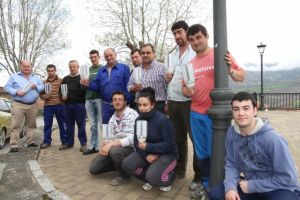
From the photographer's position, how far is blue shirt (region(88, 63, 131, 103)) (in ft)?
19.3

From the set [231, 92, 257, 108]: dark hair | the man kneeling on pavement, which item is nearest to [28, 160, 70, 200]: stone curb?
the man kneeling on pavement

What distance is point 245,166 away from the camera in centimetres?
307

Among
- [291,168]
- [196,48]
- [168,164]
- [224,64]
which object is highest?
[196,48]

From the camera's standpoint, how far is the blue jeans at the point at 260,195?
109 inches

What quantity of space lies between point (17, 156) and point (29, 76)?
1.89m

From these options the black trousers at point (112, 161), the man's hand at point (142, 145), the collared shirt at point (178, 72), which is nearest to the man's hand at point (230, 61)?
the collared shirt at point (178, 72)

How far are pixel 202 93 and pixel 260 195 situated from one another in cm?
135

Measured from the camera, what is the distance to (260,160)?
2.94 m

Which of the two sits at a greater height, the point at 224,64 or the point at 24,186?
the point at 224,64

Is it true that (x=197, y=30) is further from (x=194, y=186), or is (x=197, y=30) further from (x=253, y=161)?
(x=194, y=186)

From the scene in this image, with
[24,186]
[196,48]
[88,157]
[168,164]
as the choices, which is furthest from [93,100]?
[196,48]

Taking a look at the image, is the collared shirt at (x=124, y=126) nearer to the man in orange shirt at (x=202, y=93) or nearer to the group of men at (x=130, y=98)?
the group of men at (x=130, y=98)

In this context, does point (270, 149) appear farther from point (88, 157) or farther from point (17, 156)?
point (17, 156)

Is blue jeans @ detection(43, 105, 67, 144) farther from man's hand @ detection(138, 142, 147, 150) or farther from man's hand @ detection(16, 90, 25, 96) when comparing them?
man's hand @ detection(138, 142, 147, 150)
